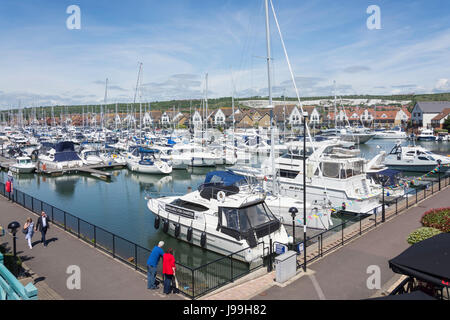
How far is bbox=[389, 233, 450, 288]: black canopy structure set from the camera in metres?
8.20

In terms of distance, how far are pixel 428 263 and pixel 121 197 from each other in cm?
3005

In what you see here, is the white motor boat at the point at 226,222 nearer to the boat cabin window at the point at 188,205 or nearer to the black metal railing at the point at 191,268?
the boat cabin window at the point at 188,205

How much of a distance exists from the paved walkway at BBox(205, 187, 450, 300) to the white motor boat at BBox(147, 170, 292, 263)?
2.90 meters

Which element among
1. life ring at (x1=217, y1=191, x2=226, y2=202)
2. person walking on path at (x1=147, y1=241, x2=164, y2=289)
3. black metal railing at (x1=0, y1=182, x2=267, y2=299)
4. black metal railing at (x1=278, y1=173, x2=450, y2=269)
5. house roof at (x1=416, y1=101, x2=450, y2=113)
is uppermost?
house roof at (x1=416, y1=101, x2=450, y2=113)

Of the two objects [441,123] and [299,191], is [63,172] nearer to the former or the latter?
[299,191]

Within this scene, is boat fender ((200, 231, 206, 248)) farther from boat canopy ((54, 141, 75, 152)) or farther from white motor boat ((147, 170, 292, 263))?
boat canopy ((54, 141, 75, 152))

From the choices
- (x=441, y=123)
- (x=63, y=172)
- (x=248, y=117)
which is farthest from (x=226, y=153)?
(x=441, y=123)

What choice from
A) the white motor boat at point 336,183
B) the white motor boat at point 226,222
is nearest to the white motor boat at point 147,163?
the white motor boat at point 336,183

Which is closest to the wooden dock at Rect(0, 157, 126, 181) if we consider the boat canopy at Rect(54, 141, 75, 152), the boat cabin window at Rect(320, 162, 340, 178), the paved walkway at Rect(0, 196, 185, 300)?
the boat canopy at Rect(54, 141, 75, 152)

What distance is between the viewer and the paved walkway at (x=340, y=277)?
10.9 meters

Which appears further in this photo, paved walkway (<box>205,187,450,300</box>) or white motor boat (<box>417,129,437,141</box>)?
white motor boat (<box>417,129,437,141</box>)

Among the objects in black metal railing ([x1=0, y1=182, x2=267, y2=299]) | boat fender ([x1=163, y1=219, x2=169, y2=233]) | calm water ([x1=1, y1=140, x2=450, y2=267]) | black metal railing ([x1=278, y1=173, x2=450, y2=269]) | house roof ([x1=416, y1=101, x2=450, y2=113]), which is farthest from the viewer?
house roof ([x1=416, y1=101, x2=450, y2=113])
